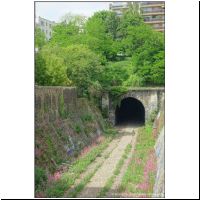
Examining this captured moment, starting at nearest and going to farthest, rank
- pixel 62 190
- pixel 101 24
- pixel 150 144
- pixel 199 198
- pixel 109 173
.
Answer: pixel 199 198, pixel 62 190, pixel 109 173, pixel 101 24, pixel 150 144

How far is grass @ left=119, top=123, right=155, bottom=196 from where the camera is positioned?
14781 millimetres

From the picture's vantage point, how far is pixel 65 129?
21.5 meters

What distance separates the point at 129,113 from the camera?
130ft

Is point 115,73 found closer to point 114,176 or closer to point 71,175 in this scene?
point 114,176

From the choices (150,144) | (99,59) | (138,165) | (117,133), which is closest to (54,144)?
(138,165)

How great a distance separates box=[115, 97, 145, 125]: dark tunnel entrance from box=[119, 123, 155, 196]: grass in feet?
38.6

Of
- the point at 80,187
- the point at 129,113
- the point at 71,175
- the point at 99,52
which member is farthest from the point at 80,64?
the point at 129,113

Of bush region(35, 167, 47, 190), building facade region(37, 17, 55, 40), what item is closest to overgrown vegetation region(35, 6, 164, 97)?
building facade region(37, 17, 55, 40)

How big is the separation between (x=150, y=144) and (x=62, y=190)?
8455 mm

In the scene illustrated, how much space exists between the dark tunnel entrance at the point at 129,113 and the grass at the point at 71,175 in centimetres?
1243

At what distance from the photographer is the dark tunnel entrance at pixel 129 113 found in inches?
1391

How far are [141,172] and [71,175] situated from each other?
107 inches

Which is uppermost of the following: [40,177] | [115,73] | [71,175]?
[115,73]

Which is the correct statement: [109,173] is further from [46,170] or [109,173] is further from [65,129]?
[65,129]
